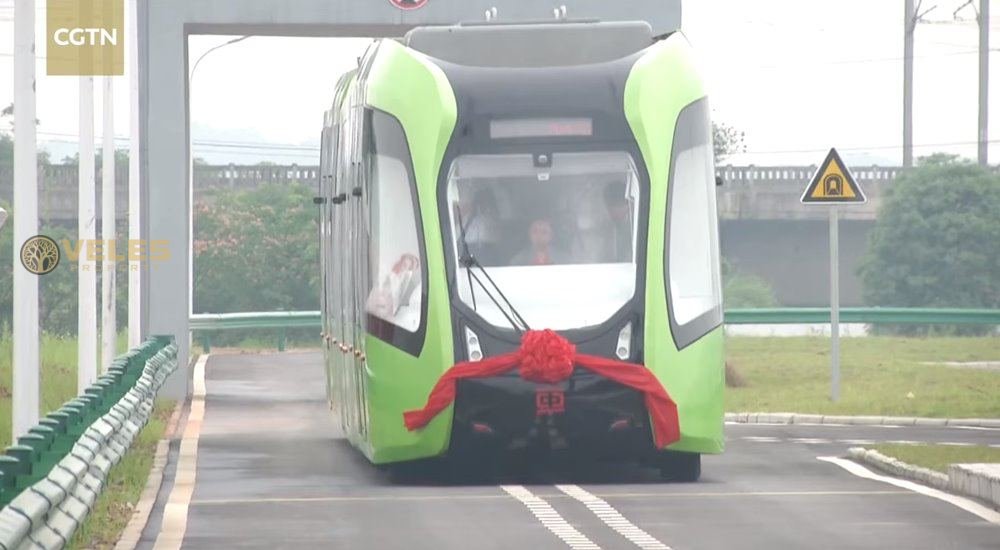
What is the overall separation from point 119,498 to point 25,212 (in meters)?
4.15

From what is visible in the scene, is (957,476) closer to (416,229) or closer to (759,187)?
(416,229)

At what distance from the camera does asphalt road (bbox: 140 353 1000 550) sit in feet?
47.1

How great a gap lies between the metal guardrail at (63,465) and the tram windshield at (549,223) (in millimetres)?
2925

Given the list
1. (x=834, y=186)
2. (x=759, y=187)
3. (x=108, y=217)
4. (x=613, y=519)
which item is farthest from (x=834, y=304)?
(x=759, y=187)

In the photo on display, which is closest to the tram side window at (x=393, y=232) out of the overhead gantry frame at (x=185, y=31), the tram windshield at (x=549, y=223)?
the tram windshield at (x=549, y=223)

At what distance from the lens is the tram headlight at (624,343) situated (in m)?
17.6

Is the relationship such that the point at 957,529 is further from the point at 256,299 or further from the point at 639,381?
the point at 256,299

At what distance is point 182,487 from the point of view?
18625 mm

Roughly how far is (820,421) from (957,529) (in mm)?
12738

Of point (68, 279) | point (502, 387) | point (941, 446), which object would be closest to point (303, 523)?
point (502, 387)

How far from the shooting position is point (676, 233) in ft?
59.6

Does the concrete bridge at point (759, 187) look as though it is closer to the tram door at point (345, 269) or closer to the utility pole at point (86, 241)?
the utility pole at point (86, 241)

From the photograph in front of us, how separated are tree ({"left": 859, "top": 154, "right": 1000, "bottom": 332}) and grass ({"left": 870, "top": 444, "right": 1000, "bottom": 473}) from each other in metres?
47.8

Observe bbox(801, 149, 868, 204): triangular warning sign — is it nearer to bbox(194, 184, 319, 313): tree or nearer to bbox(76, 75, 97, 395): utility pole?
bbox(76, 75, 97, 395): utility pole
